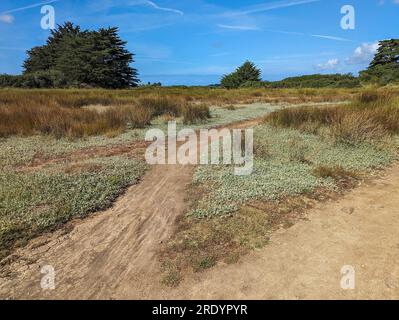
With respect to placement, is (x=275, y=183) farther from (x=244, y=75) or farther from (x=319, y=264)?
(x=244, y=75)

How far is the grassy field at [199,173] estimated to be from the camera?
4281 millimetres

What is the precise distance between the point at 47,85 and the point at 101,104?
28.4 m

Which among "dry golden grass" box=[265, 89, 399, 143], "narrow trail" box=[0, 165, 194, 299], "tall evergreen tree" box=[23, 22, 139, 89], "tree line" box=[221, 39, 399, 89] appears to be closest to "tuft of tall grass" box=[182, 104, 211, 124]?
"dry golden grass" box=[265, 89, 399, 143]

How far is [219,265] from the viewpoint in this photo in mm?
3660

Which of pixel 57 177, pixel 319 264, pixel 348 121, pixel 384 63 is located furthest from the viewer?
pixel 384 63

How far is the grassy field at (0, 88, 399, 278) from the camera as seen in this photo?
428 centimetres

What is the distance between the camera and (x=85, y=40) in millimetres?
44500
